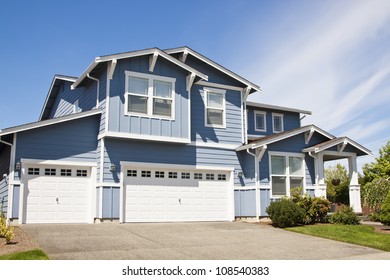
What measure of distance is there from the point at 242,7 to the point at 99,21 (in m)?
4.87

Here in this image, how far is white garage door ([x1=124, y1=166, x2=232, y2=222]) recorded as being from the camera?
55.5 feet

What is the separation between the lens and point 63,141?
53.3 ft

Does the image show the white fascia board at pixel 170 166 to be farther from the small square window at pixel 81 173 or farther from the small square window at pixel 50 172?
the small square window at pixel 50 172

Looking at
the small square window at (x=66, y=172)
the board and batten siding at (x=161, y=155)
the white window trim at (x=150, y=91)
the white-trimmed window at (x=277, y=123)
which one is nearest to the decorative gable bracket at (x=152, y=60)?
the white window trim at (x=150, y=91)

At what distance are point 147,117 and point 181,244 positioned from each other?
667 centimetres

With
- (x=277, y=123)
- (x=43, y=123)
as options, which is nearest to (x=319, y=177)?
(x=277, y=123)

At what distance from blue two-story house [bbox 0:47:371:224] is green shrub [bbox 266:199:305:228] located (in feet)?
6.47

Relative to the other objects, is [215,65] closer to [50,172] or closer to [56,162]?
[56,162]

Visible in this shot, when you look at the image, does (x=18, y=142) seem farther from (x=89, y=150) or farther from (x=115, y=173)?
(x=115, y=173)

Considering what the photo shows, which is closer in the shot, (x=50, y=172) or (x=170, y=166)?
(x=50, y=172)

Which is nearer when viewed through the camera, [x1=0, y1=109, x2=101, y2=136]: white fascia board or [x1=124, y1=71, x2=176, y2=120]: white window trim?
[x1=0, y1=109, x2=101, y2=136]: white fascia board

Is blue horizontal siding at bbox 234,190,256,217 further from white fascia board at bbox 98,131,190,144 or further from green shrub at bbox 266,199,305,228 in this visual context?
white fascia board at bbox 98,131,190,144

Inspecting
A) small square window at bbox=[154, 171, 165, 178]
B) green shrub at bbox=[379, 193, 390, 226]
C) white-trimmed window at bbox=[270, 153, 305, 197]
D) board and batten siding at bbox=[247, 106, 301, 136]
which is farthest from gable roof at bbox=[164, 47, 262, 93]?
green shrub at bbox=[379, 193, 390, 226]

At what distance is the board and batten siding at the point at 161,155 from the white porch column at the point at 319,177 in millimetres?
3620
